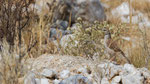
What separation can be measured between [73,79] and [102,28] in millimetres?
953

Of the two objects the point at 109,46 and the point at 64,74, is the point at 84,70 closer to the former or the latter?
the point at 64,74

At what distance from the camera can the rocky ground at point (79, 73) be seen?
7.79ft

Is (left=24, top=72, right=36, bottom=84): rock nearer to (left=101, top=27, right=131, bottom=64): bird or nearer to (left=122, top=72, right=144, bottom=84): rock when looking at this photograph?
(left=122, top=72, right=144, bottom=84): rock

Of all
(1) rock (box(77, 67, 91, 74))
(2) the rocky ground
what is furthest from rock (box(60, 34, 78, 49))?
(1) rock (box(77, 67, 91, 74))

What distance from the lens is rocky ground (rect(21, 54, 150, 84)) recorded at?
2.37m

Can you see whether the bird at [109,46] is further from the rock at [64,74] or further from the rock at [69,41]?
the rock at [64,74]

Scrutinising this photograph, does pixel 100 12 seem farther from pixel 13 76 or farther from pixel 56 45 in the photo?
pixel 13 76

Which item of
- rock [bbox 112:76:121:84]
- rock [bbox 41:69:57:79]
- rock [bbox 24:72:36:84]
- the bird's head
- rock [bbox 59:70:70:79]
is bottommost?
rock [bbox 112:76:121:84]

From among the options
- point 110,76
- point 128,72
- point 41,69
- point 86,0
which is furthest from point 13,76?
point 86,0

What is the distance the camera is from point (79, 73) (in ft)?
8.87

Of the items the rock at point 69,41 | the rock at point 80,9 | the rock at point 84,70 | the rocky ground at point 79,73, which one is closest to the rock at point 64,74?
the rocky ground at point 79,73

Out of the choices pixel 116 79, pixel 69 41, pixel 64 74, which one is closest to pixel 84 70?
pixel 64 74

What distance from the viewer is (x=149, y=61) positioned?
323cm

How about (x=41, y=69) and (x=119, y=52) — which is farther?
(x=119, y=52)
